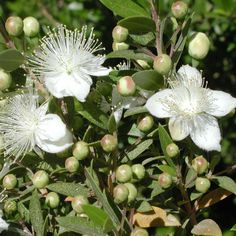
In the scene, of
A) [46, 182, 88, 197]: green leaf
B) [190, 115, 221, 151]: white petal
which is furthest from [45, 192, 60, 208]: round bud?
[190, 115, 221, 151]: white petal

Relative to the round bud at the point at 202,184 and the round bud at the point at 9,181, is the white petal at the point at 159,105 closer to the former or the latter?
the round bud at the point at 202,184

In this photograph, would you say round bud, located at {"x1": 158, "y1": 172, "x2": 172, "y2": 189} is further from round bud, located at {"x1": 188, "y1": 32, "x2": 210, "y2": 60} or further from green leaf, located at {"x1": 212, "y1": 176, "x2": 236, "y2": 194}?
round bud, located at {"x1": 188, "y1": 32, "x2": 210, "y2": 60}

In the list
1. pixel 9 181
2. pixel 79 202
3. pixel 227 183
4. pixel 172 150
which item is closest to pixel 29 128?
pixel 9 181

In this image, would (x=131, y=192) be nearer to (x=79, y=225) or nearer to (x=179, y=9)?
(x=79, y=225)

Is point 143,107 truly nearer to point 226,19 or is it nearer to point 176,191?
point 176,191

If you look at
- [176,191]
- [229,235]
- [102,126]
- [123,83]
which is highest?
[123,83]

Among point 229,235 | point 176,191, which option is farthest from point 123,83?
point 229,235
